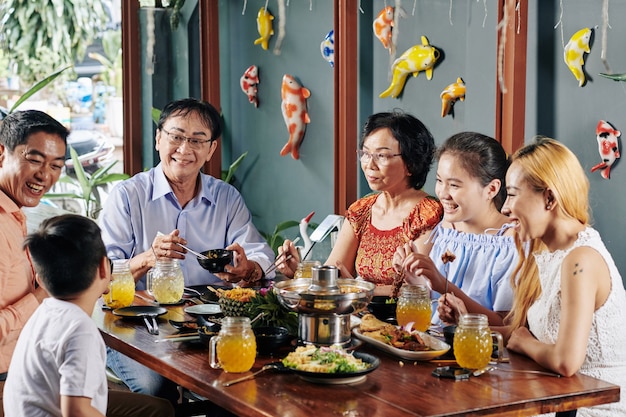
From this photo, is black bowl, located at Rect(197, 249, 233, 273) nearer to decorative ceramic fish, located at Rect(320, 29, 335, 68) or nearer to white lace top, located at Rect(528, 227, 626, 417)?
white lace top, located at Rect(528, 227, 626, 417)

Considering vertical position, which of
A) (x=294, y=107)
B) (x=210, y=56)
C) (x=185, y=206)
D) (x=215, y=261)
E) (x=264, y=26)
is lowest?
(x=215, y=261)

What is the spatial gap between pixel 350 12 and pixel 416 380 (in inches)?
114

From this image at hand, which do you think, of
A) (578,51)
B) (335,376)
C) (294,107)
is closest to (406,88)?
(294,107)

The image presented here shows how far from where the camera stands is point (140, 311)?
285 cm

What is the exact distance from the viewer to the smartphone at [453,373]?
214 cm

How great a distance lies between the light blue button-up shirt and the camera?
12.0 feet

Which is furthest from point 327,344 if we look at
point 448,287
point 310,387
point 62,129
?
point 62,129

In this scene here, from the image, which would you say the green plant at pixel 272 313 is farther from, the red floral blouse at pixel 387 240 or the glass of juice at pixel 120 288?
the red floral blouse at pixel 387 240

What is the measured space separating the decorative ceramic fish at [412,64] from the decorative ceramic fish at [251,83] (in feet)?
4.84

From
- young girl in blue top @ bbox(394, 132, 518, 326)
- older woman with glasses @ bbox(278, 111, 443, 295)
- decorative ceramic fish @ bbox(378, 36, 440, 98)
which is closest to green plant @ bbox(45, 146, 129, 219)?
decorative ceramic fish @ bbox(378, 36, 440, 98)

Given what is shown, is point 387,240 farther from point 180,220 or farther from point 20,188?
point 20,188

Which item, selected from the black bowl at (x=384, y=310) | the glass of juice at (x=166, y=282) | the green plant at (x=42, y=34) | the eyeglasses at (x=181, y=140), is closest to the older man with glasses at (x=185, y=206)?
the eyeglasses at (x=181, y=140)

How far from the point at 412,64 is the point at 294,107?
1.16 metres

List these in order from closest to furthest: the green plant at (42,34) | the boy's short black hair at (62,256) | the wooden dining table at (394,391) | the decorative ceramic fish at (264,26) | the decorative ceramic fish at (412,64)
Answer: the wooden dining table at (394,391) < the boy's short black hair at (62,256) < the decorative ceramic fish at (412,64) < the decorative ceramic fish at (264,26) < the green plant at (42,34)
